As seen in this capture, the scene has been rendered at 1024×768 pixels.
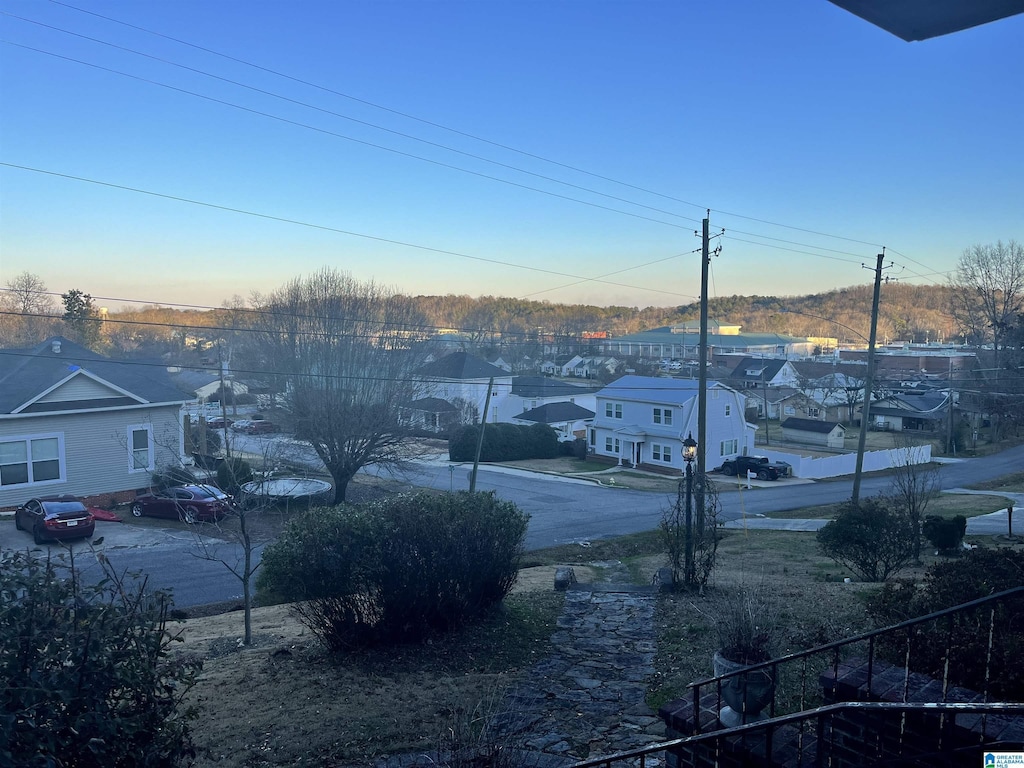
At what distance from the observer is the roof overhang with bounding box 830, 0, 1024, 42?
2006 mm

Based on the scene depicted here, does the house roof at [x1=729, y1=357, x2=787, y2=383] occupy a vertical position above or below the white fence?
above

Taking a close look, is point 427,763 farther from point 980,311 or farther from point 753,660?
point 980,311

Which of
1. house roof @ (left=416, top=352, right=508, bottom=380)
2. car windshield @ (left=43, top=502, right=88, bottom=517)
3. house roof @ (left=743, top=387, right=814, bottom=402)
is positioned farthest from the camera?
house roof @ (left=743, top=387, right=814, bottom=402)

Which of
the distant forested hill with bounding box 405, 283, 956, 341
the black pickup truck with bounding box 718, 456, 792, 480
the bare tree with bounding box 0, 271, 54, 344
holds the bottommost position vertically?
the black pickup truck with bounding box 718, 456, 792, 480

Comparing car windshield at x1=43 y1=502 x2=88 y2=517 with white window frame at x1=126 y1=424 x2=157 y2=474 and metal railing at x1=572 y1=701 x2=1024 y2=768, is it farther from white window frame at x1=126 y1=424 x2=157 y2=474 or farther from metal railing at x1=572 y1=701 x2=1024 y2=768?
metal railing at x1=572 y1=701 x2=1024 y2=768

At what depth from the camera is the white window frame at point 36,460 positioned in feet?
66.0

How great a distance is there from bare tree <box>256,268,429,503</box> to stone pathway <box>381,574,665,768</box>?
582 inches

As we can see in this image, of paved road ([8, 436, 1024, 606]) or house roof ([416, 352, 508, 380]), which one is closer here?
paved road ([8, 436, 1024, 606])

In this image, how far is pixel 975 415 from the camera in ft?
156

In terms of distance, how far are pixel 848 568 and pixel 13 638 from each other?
44.4 feet

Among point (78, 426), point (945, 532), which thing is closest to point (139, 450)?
point (78, 426)

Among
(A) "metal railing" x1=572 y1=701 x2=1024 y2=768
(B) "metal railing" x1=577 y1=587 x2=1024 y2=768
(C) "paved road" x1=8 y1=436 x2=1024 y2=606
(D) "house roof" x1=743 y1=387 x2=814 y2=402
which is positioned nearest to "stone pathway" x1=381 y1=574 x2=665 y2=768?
(B) "metal railing" x1=577 y1=587 x2=1024 y2=768

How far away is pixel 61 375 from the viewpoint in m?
20.9

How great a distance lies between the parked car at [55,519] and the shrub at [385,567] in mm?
11787
